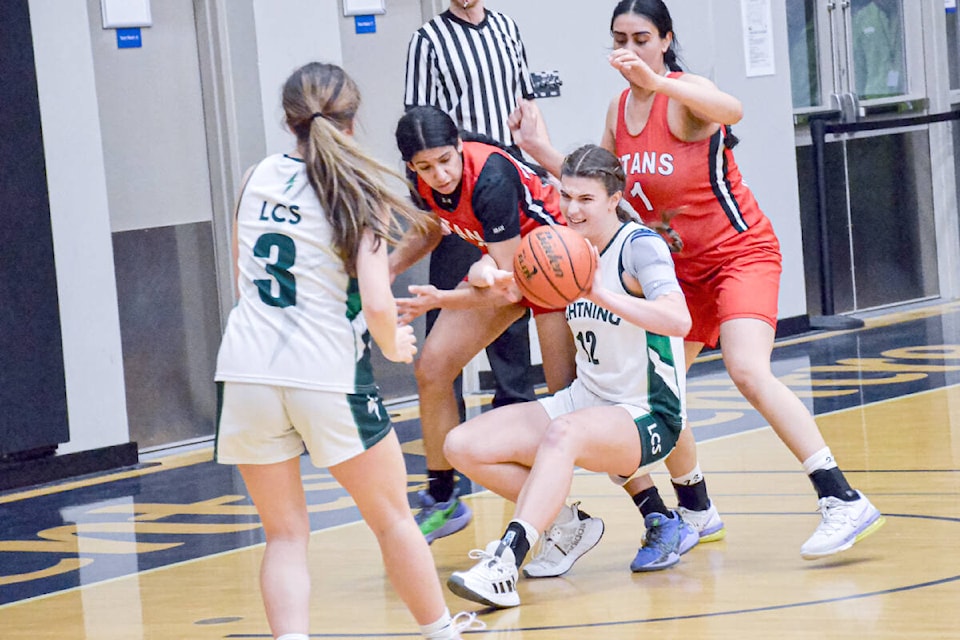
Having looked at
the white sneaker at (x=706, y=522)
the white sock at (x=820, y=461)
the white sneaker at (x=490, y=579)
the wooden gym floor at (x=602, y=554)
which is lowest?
the wooden gym floor at (x=602, y=554)

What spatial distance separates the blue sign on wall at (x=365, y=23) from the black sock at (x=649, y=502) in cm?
420

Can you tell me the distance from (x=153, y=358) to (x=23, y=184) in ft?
3.74

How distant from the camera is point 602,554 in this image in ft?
15.2

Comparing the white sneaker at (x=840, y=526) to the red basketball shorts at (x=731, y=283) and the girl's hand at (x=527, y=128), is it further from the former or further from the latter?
the girl's hand at (x=527, y=128)

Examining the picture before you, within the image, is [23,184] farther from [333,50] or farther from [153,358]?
[333,50]

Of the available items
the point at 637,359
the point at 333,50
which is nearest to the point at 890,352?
the point at 333,50

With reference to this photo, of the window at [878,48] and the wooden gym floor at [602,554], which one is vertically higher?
the window at [878,48]

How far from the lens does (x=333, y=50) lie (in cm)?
768

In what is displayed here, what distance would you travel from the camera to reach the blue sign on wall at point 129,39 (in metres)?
7.20

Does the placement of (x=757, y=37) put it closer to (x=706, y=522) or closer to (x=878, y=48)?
(x=878, y=48)

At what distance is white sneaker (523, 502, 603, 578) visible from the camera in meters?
4.39

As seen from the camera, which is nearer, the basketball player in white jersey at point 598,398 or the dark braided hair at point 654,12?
the basketball player in white jersey at point 598,398

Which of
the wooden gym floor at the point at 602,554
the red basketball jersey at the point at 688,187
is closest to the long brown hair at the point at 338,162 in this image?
the wooden gym floor at the point at 602,554

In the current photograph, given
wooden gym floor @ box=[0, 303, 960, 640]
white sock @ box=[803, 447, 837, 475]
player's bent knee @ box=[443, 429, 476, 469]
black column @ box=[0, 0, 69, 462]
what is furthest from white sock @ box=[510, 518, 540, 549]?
black column @ box=[0, 0, 69, 462]
